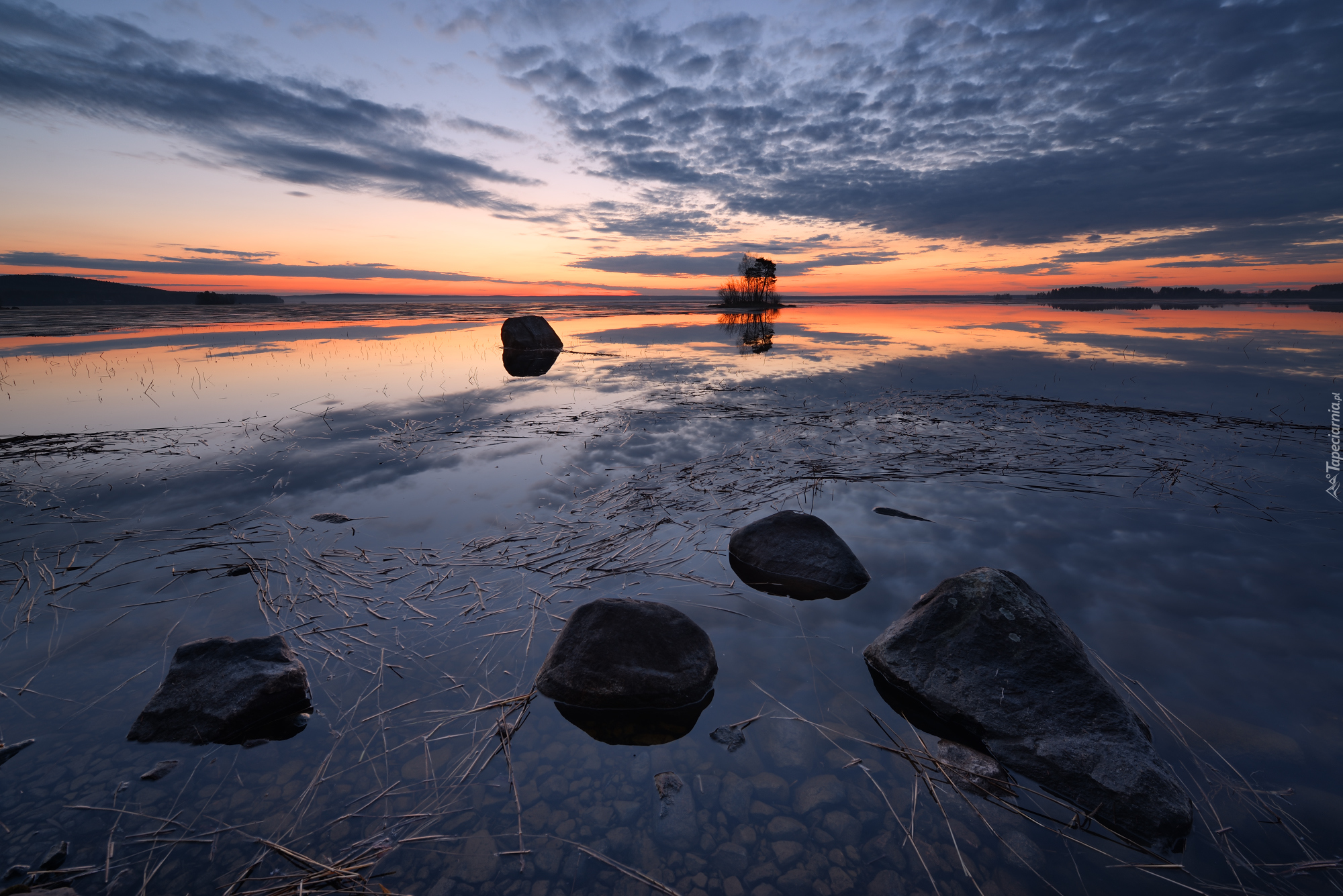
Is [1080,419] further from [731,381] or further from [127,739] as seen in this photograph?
[127,739]

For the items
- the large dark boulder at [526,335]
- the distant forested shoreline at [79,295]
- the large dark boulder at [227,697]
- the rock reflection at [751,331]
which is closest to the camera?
the large dark boulder at [227,697]

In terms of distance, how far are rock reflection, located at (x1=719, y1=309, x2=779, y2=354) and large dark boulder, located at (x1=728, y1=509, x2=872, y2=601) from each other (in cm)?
1915

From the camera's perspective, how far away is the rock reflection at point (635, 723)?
334cm

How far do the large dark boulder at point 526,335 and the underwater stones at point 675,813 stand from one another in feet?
76.6

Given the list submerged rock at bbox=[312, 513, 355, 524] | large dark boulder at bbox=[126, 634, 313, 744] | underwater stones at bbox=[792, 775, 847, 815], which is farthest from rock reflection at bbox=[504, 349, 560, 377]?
underwater stones at bbox=[792, 775, 847, 815]

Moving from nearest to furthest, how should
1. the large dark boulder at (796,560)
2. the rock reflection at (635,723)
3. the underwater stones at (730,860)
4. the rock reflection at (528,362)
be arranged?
the underwater stones at (730,860) → the rock reflection at (635,723) → the large dark boulder at (796,560) → the rock reflection at (528,362)

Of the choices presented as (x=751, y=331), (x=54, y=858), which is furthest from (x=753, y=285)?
(x=54, y=858)

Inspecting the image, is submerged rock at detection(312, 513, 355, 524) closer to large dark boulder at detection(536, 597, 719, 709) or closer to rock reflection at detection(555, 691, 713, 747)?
large dark boulder at detection(536, 597, 719, 709)

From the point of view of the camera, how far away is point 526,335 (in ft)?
79.6

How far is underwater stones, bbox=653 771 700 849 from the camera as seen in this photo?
2682mm

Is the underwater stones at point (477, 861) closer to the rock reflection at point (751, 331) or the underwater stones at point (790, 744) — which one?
the underwater stones at point (790, 744)

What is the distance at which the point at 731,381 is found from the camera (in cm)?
1612

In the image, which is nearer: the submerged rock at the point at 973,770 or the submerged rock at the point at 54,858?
the submerged rock at the point at 54,858

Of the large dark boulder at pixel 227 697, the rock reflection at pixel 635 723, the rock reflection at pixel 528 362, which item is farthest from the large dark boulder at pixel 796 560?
the rock reflection at pixel 528 362
